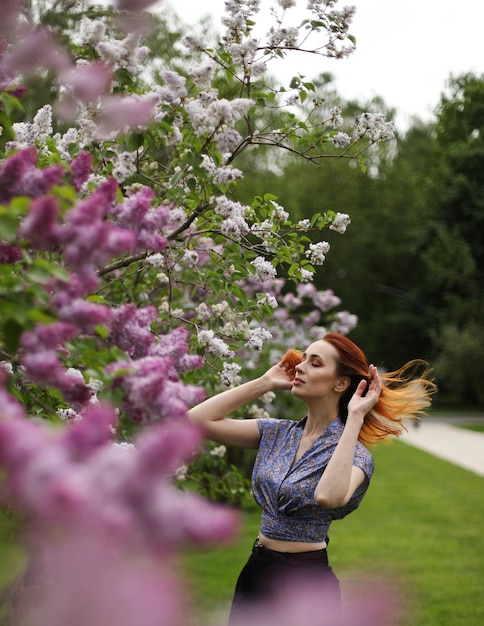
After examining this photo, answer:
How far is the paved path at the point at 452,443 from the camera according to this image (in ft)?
56.2

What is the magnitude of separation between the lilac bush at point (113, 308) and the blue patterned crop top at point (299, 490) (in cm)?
42

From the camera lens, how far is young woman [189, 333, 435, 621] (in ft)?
10.6

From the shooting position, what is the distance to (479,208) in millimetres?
34125

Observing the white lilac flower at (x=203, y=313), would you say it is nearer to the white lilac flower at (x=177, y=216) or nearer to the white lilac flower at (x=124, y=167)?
the white lilac flower at (x=177, y=216)

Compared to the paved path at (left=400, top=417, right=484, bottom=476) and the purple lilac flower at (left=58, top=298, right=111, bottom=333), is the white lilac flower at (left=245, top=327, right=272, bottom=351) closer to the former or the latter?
the purple lilac flower at (left=58, top=298, right=111, bottom=333)

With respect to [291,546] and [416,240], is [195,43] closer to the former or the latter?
[291,546]

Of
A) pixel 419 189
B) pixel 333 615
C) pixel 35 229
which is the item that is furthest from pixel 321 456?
pixel 419 189

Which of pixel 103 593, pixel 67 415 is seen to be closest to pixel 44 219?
pixel 103 593

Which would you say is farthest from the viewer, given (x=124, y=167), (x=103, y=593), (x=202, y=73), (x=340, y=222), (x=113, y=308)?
(x=340, y=222)

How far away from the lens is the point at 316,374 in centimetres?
350

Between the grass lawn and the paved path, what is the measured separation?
255 centimetres

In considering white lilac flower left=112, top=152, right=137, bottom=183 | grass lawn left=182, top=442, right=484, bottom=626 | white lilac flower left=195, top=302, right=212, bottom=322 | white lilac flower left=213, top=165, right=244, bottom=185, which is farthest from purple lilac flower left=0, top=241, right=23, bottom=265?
grass lawn left=182, top=442, right=484, bottom=626

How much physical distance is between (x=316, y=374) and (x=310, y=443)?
0.30 m

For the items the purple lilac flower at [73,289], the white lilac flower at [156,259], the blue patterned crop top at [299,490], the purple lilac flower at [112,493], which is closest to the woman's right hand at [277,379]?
the blue patterned crop top at [299,490]
